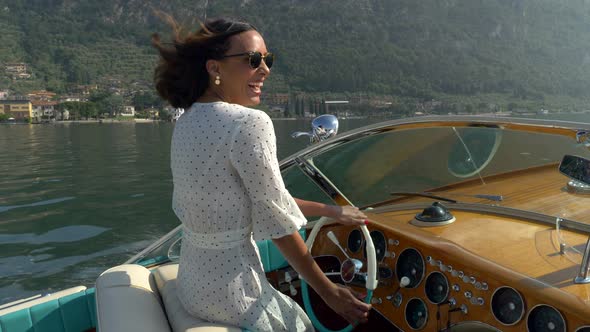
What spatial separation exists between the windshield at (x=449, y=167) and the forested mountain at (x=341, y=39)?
54.8 meters

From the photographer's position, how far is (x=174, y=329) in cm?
151

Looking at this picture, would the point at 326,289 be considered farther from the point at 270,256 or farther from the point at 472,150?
the point at 472,150

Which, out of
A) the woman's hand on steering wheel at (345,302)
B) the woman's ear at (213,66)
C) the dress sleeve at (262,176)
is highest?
the woman's ear at (213,66)

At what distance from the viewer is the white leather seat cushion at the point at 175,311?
4.49 ft

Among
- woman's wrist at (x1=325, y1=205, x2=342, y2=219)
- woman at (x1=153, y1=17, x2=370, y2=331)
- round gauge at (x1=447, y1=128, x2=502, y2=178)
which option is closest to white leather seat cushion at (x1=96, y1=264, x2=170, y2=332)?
woman at (x1=153, y1=17, x2=370, y2=331)

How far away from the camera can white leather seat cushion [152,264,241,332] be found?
1.37m

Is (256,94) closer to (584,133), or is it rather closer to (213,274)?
(213,274)

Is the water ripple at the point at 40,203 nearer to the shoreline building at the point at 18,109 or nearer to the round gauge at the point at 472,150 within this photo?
the round gauge at the point at 472,150

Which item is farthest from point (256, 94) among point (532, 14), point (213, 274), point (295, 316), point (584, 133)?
point (532, 14)

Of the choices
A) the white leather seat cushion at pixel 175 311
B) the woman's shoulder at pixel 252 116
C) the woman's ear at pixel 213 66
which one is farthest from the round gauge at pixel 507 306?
the woman's ear at pixel 213 66

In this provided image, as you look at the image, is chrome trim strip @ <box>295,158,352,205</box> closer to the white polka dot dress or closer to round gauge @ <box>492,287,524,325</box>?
round gauge @ <box>492,287,524,325</box>

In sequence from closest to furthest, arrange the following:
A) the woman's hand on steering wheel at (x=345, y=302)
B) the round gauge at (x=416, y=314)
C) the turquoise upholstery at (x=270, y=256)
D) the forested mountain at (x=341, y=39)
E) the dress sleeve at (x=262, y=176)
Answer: the dress sleeve at (x=262, y=176) < the woman's hand on steering wheel at (x=345, y=302) < the round gauge at (x=416, y=314) < the turquoise upholstery at (x=270, y=256) < the forested mountain at (x=341, y=39)

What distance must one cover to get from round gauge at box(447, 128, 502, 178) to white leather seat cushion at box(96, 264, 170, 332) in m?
1.57

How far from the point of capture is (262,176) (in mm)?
1237
